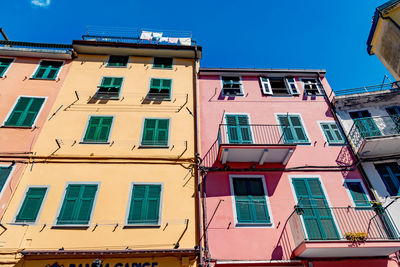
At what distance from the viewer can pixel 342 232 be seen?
8922mm

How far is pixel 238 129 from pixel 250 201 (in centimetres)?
371

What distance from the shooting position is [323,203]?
9.78 m

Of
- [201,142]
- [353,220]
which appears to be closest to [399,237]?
[353,220]

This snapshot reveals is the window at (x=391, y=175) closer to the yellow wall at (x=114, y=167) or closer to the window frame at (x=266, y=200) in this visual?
the window frame at (x=266, y=200)

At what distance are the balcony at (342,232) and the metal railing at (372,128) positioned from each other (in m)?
3.62

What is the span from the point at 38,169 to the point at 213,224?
24.5 feet

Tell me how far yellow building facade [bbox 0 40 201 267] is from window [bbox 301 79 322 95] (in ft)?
22.3

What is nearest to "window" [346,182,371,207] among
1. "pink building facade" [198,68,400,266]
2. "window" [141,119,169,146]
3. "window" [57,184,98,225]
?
"pink building facade" [198,68,400,266]

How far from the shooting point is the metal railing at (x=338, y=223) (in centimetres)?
866

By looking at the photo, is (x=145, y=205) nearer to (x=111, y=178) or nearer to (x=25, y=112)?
(x=111, y=178)

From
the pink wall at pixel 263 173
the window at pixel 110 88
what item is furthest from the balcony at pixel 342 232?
the window at pixel 110 88

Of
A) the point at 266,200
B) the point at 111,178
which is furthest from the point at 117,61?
the point at 266,200

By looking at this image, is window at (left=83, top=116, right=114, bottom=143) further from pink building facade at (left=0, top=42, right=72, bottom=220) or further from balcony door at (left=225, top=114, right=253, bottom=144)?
balcony door at (left=225, top=114, right=253, bottom=144)

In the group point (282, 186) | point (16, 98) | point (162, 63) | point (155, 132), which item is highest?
point (162, 63)
